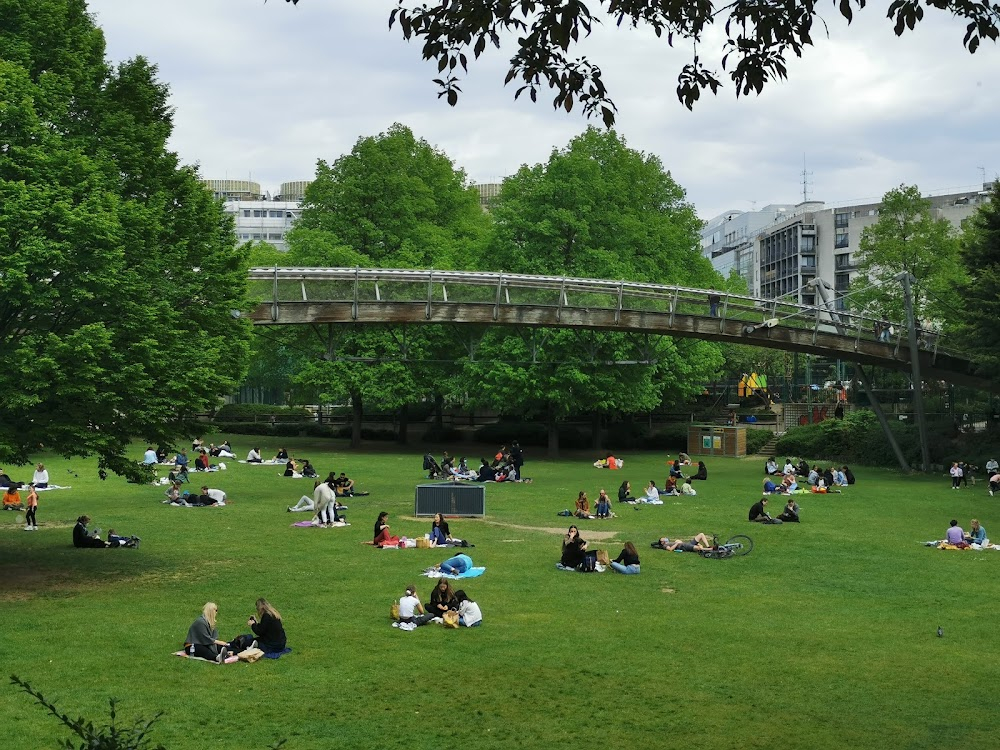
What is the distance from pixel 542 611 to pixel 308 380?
40141 millimetres

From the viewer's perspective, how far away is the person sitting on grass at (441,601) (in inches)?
777

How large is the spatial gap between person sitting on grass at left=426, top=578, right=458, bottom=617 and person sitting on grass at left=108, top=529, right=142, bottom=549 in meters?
10.8

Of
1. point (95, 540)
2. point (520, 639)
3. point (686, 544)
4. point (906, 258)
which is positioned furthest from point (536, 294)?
point (520, 639)

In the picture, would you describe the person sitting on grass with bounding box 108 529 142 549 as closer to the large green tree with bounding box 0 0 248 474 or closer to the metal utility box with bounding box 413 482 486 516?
the large green tree with bounding box 0 0 248 474

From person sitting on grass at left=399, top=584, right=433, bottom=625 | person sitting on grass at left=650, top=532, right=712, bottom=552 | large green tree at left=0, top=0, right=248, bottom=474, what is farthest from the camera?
person sitting on grass at left=650, top=532, right=712, bottom=552

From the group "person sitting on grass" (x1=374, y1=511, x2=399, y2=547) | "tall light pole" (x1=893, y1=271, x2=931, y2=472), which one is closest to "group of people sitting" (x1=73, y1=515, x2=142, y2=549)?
"person sitting on grass" (x1=374, y1=511, x2=399, y2=547)

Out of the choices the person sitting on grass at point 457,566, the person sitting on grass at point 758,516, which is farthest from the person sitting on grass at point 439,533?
the person sitting on grass at point 758,516

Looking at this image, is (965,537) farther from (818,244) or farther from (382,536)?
(818,244)

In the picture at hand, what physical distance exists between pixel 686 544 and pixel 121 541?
13.8 meters

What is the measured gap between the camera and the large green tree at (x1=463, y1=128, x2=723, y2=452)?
5556 centimetres

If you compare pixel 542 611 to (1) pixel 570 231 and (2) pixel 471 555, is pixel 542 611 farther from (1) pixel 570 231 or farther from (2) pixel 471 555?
(1) pixel 570 231

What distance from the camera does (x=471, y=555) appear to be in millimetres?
27078

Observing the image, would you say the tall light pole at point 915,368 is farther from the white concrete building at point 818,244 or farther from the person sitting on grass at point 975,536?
the white concrete building at point 818,244

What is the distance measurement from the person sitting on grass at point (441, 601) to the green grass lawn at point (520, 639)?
0.61 meters
